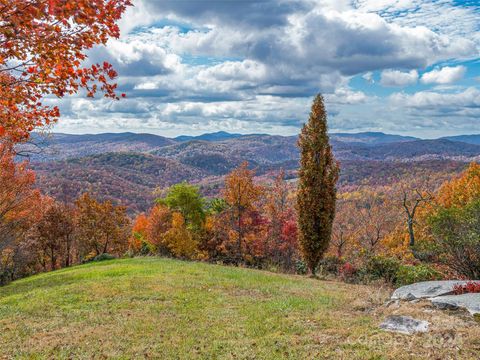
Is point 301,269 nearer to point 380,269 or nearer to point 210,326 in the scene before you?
point 380,269

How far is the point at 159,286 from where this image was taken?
53.8ft

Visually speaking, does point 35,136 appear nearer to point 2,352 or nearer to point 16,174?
point 2,352

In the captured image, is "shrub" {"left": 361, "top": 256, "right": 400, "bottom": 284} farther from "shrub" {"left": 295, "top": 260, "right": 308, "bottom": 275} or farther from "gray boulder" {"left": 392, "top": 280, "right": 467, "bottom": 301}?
"gray boulder" {"left": 392, "top": 280, "right": 467, "bottom": 301}

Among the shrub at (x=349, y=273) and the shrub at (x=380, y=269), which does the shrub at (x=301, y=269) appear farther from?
the shrub at (x=380, y=269)

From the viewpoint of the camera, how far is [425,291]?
1215 centimetres

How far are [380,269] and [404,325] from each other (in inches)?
581

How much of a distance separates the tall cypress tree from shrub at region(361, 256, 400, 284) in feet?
11.1

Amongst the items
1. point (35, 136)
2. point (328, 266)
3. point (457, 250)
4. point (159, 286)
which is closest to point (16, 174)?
point (159, 286)

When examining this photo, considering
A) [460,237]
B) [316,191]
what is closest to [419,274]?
[460,237]

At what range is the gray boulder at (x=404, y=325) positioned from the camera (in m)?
8.82

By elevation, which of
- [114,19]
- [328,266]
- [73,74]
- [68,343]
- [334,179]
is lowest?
[328,266]

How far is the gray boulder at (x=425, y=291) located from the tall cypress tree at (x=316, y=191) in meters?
13.3

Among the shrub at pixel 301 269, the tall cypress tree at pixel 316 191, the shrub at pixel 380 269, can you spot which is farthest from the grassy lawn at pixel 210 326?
the shrub at pixel 301 269

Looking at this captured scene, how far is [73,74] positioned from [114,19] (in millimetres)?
1372
